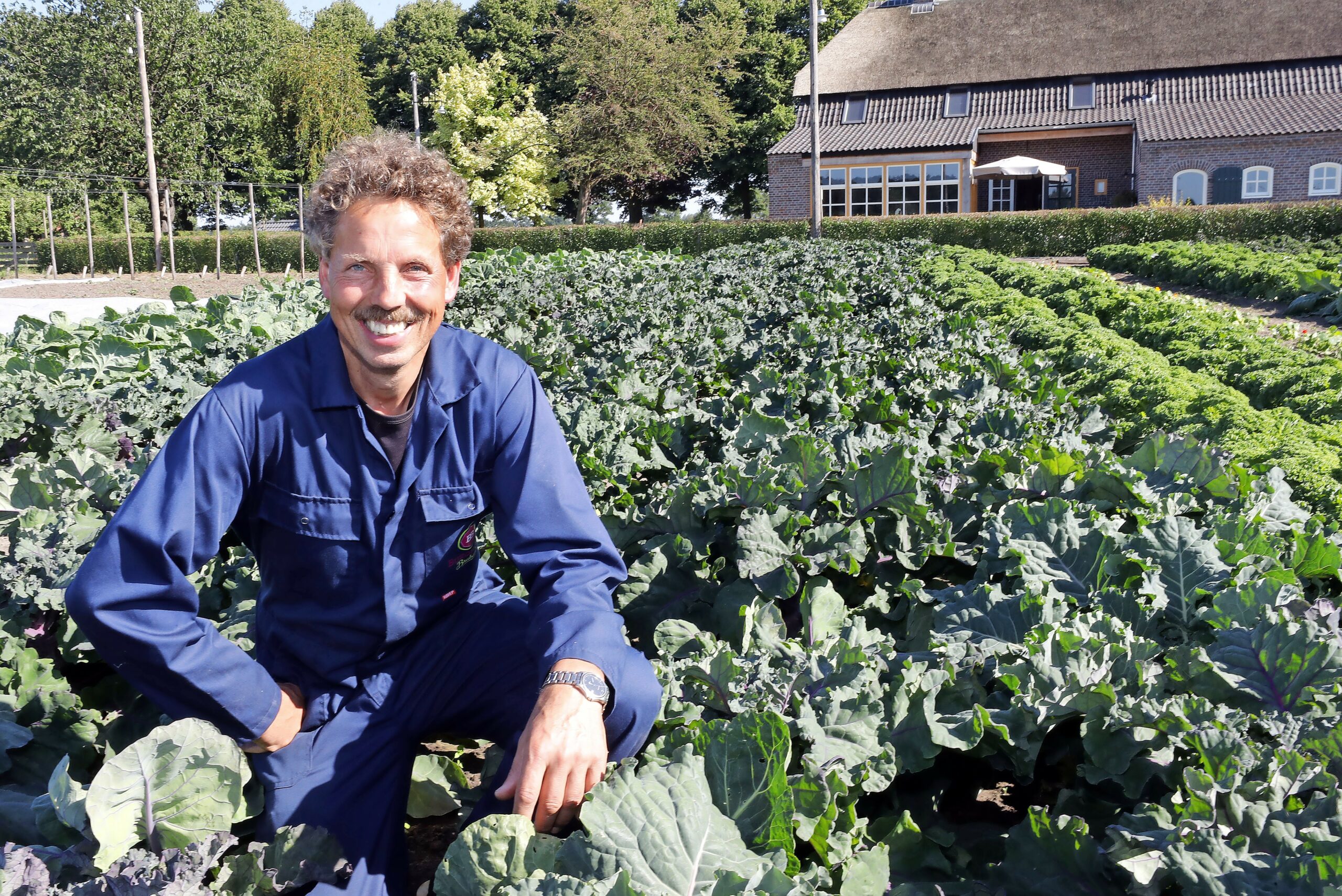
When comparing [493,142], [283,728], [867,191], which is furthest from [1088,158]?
[283,728]

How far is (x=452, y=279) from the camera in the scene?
2949mm

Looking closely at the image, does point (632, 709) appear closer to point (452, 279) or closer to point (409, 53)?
point (452, 279)

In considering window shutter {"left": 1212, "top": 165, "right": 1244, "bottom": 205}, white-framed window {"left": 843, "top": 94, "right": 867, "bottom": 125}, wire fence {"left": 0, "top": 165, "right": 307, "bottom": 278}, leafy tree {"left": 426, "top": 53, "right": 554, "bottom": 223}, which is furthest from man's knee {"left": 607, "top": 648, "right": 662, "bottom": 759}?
leafy tree {"left": 426, "top": 53, "right": 554, "bottom": 223}

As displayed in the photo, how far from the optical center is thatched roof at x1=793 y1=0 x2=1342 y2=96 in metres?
40.6

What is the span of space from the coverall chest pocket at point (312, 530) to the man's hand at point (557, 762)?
75 centimetres

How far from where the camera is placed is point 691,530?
3760mm

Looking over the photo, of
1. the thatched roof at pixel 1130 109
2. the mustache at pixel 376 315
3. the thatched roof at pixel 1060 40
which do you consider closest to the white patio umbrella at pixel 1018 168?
the thatched roof at pixel 1130 109

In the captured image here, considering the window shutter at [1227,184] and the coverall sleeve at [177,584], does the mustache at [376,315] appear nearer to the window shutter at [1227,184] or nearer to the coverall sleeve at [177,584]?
the coverall sleeve at [177,584]

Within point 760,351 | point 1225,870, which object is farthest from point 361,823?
point 760,351

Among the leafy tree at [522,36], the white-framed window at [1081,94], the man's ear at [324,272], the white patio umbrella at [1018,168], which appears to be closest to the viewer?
the man's ear at [324,272]

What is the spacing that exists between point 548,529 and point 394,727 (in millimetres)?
736

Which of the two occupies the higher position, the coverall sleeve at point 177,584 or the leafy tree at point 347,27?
the leafy tree at point 347,27

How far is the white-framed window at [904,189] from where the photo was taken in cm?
4103

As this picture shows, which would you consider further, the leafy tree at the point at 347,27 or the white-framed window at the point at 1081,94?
the leafy tree at the point at 347,27
